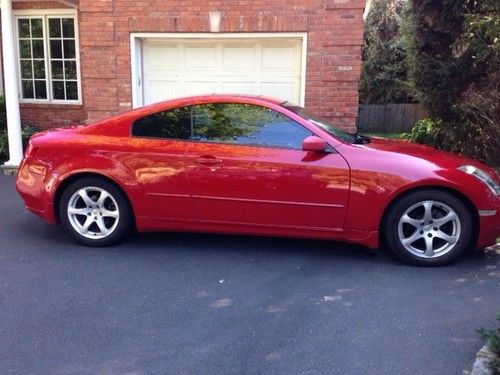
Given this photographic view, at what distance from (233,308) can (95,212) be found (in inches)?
77.3

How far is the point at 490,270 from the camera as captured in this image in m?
4.63

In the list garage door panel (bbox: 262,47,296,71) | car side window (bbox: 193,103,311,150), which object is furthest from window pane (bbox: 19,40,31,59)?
car side window (bbox: 193,103,311,150)

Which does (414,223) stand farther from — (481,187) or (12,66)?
(12,66)

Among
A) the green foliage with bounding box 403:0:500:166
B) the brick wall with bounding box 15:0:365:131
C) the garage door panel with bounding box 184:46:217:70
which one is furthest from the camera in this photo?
the garage door panel with bounding box 184:46:217:70

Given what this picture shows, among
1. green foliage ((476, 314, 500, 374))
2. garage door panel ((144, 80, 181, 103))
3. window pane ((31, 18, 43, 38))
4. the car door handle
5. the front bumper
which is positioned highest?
window pane ((31, 18, 43, 38))

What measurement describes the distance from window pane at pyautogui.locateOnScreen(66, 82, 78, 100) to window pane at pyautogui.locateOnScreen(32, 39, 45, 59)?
31.8 inches

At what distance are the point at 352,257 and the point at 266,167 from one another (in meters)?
1.20

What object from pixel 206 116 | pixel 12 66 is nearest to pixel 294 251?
pixel 206 116

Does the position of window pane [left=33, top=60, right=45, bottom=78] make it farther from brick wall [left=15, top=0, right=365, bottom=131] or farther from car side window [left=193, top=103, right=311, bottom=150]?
car side window [left=193, top=103, right=311, bottom=150]

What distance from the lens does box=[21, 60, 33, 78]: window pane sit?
1083 centimetres

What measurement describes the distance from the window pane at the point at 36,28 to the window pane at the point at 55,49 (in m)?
0.29

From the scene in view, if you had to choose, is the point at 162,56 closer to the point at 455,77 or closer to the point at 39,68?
the point at 39,68

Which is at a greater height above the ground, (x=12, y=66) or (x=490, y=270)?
(x=12, y=66)

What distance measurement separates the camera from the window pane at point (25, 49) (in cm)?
1073
